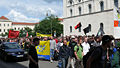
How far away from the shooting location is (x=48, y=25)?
71625 mm

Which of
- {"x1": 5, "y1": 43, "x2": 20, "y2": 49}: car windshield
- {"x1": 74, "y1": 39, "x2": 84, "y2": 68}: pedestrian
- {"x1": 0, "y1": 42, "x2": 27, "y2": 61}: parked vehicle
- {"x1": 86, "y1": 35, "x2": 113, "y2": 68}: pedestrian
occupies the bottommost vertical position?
{"x1": 0, "y1": 42, "x2": 27, "y2": 61}: parked vehicle

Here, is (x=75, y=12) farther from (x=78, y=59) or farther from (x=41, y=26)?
(x=78, y=59)

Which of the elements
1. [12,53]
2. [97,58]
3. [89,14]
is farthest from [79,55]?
[89,14]

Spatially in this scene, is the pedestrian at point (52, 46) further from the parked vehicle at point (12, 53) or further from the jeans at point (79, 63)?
the jeans at point (79, 63)

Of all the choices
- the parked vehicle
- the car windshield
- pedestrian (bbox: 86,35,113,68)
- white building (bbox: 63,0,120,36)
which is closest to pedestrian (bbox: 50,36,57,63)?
the parked vehicle

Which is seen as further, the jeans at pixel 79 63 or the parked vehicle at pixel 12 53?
the parked vehicle at pixel 12 53

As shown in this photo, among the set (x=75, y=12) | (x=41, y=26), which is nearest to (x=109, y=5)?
(x=75, y=12)

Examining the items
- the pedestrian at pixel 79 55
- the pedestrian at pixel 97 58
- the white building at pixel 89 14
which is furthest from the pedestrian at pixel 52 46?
the white building at pixel 89 14

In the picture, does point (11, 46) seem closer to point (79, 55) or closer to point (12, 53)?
point (12, 53)

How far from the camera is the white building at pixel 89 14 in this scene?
38.7 meters

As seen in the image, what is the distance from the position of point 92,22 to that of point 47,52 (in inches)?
1265

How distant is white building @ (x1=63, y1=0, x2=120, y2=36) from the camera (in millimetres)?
38688

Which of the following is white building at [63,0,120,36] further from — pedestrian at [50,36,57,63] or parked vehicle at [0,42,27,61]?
parked vehicle at [0,42,27,61]

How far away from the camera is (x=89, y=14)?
4369cm
